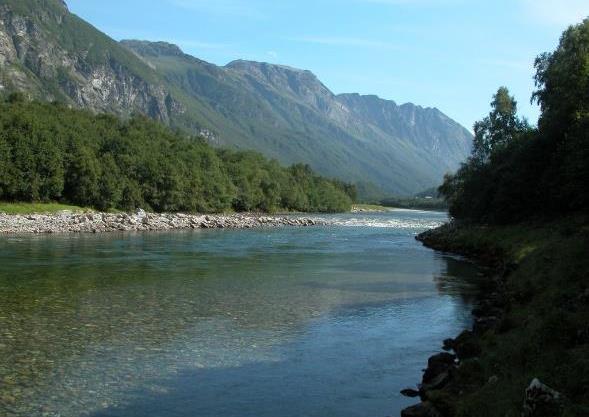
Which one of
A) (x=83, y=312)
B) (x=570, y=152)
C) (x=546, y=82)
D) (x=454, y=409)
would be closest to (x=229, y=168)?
(x=546, y=82)

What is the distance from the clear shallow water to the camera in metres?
15.6

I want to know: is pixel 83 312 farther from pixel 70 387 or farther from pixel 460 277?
pixel 460 277

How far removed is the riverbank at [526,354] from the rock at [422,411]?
0.02m

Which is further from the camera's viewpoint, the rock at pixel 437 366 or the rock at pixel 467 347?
the rock at pixel 467 347

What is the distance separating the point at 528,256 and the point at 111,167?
106576 millimetres

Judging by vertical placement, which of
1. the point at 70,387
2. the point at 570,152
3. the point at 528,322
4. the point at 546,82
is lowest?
the point at 70,387

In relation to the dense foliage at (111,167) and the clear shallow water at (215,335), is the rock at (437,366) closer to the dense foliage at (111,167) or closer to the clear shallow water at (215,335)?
the clear shallow water at (215,335)

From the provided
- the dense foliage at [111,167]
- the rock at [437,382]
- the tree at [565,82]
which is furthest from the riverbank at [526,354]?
the dense foliage at [111,167]

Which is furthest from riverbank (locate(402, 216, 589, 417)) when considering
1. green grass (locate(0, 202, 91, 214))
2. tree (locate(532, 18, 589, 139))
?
green grass (locate(0, 202, 91, 214))

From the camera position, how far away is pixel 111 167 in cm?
12600

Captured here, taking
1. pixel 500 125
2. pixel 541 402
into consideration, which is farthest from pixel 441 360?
pixel 500 125

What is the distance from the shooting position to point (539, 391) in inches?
434

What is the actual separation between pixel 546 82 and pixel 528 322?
5607 centimetres

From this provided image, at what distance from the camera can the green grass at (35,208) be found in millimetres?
94312
